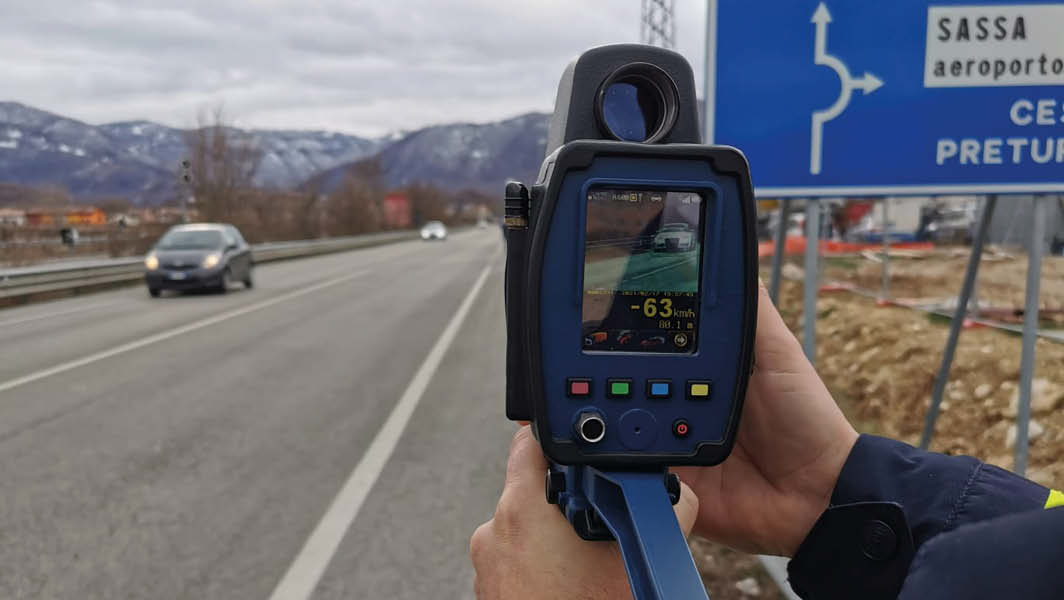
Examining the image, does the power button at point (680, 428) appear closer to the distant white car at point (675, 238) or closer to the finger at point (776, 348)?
the distant white car at point (675, 238)

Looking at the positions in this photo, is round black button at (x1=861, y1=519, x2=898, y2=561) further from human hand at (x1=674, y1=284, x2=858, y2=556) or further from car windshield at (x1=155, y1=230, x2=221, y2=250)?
car windshield at (x1=155, y1=230, x2=221, y2=250)

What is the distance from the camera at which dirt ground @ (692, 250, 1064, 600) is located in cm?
504

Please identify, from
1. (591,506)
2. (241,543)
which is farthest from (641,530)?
(241,543)

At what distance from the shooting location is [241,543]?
402 cm

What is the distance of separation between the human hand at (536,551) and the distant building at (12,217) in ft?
82.1

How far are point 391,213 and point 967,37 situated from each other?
312 ft

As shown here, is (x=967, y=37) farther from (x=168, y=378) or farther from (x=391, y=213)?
(x=391, y=213)

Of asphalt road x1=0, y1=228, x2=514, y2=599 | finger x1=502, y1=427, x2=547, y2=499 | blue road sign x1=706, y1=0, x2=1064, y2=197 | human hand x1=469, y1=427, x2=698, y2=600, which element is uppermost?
blue road sign x1=706, y1=0, x2=1064, y2=197

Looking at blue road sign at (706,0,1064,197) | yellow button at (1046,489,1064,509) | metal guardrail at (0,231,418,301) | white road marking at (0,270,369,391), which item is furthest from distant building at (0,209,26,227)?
yellow button at (1046,489,1064,509)

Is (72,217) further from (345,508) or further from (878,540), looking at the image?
(878,540)

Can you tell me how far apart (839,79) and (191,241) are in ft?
55.1

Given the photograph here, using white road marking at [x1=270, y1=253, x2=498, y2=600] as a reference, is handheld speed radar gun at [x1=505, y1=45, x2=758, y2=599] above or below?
above

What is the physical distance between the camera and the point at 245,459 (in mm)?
5461

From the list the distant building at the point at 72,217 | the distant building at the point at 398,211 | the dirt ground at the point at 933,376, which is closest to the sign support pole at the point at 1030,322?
the dirt ground at the point at 933,376
